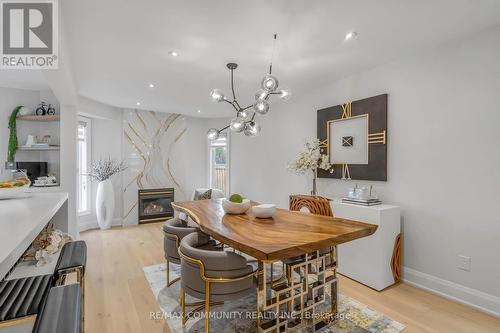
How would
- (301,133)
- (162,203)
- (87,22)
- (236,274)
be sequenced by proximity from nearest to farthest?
(236,274) → (87,22) → (301,133) → (162,203)

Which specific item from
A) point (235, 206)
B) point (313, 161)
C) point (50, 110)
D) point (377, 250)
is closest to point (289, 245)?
point (235, 206)

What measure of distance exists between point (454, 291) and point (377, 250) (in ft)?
2.57

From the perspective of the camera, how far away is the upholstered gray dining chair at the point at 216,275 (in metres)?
1.81

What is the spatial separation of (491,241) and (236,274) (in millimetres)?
2380

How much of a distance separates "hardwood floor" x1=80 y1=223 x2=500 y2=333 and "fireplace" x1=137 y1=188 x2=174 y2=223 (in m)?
2.27

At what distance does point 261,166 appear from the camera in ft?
18.0

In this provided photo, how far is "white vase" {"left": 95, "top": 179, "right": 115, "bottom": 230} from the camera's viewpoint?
205 inches

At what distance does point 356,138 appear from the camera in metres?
Result: 3.46

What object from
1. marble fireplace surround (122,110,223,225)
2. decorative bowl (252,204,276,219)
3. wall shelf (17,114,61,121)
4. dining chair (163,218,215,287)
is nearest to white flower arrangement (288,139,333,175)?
decorative bowl (252,204,276,219)

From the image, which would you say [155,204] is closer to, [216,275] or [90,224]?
[90,224]

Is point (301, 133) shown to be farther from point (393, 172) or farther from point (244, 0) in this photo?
point (244, 0)

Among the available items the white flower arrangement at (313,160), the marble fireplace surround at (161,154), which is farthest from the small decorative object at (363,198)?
the marble fireplace surround at (161,154)

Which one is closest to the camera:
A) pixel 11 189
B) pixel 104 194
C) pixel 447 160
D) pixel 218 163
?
pixel 11 189

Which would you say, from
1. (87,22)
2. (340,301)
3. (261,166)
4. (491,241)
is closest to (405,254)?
(491,241)
